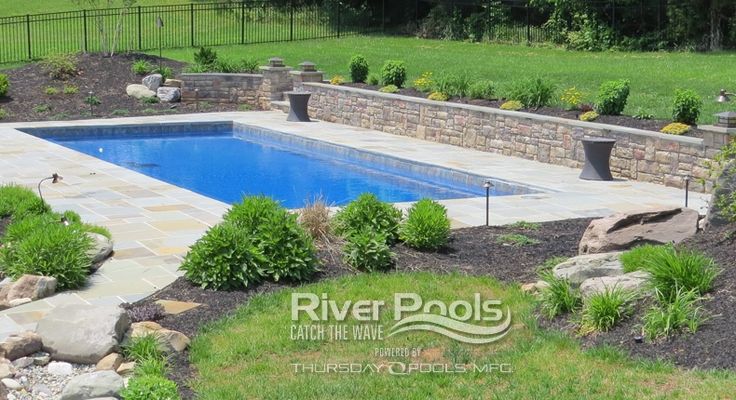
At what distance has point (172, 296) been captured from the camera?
8328 mm

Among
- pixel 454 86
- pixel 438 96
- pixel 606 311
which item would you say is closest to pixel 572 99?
pixel 454 86

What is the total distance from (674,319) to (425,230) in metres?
3.22

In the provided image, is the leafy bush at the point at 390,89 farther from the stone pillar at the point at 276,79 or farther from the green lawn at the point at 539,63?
the stone pillar at the point at 276,79

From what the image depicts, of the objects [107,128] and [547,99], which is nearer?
[547,99]

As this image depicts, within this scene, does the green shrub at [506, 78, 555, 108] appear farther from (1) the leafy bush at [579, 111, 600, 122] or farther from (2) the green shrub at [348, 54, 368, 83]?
(2) the green shrub at [348, 54, 368, 83]

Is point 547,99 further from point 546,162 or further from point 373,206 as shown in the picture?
point 373,206

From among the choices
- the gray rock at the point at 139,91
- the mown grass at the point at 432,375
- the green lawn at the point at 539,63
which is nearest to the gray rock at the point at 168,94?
the gray rock at the point at 139,91

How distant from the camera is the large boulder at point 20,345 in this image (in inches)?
270

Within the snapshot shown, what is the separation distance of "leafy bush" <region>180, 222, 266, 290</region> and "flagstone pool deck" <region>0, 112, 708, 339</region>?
1.49 feet

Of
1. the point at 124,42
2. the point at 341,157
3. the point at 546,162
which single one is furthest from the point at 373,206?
the point at 124,42

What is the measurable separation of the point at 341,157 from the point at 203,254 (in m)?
9.65

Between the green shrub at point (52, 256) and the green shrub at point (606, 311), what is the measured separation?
428 centimetres

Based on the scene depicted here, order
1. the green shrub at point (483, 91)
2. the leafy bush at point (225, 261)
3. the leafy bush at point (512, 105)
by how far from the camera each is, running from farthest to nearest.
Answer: the green shrub at point (483, 91) < the leafy bush at point (512, 105) < the leafy bush at point (225, 261)

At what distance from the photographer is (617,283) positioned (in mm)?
7445
